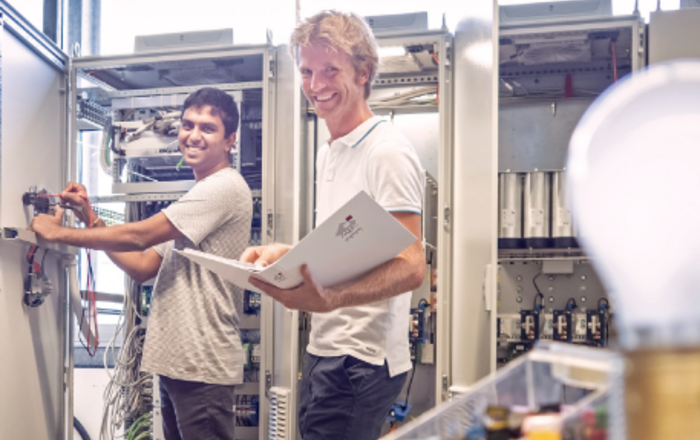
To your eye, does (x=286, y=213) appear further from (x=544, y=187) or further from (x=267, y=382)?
(x=544, y=187)

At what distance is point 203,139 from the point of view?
220 centimetres

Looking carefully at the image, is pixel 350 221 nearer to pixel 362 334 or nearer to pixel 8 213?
pixel 362 334

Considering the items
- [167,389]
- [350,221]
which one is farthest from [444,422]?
[167,389]

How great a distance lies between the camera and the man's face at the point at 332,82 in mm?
1460

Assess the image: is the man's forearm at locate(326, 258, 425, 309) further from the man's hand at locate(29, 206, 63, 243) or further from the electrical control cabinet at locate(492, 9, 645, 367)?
the electrical control cabinet at locate(492, 9, 645, 367)

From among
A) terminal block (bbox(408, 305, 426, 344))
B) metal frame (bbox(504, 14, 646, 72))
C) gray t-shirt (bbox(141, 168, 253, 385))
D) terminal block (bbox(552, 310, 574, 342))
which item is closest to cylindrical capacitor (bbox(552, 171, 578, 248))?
terminal block (bbox(552, 310, 574, 342))

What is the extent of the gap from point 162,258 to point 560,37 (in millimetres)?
2003

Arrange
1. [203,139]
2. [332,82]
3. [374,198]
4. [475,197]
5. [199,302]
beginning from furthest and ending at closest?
[475,197] → [203,139] → [199,302] → [332,82] → [374,198]

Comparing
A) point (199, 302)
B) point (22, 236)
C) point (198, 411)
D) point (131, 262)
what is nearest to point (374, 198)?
point (199, 302)

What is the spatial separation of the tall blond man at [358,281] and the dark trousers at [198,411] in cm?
57

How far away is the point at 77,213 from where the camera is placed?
7.04ft

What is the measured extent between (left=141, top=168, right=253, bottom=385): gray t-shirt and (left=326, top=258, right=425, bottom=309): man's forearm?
83 cm

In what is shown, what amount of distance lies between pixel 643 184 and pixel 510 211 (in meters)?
2.78

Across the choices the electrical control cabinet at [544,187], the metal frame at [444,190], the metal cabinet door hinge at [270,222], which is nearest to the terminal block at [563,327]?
the electrical control cabinet at [544,187]
